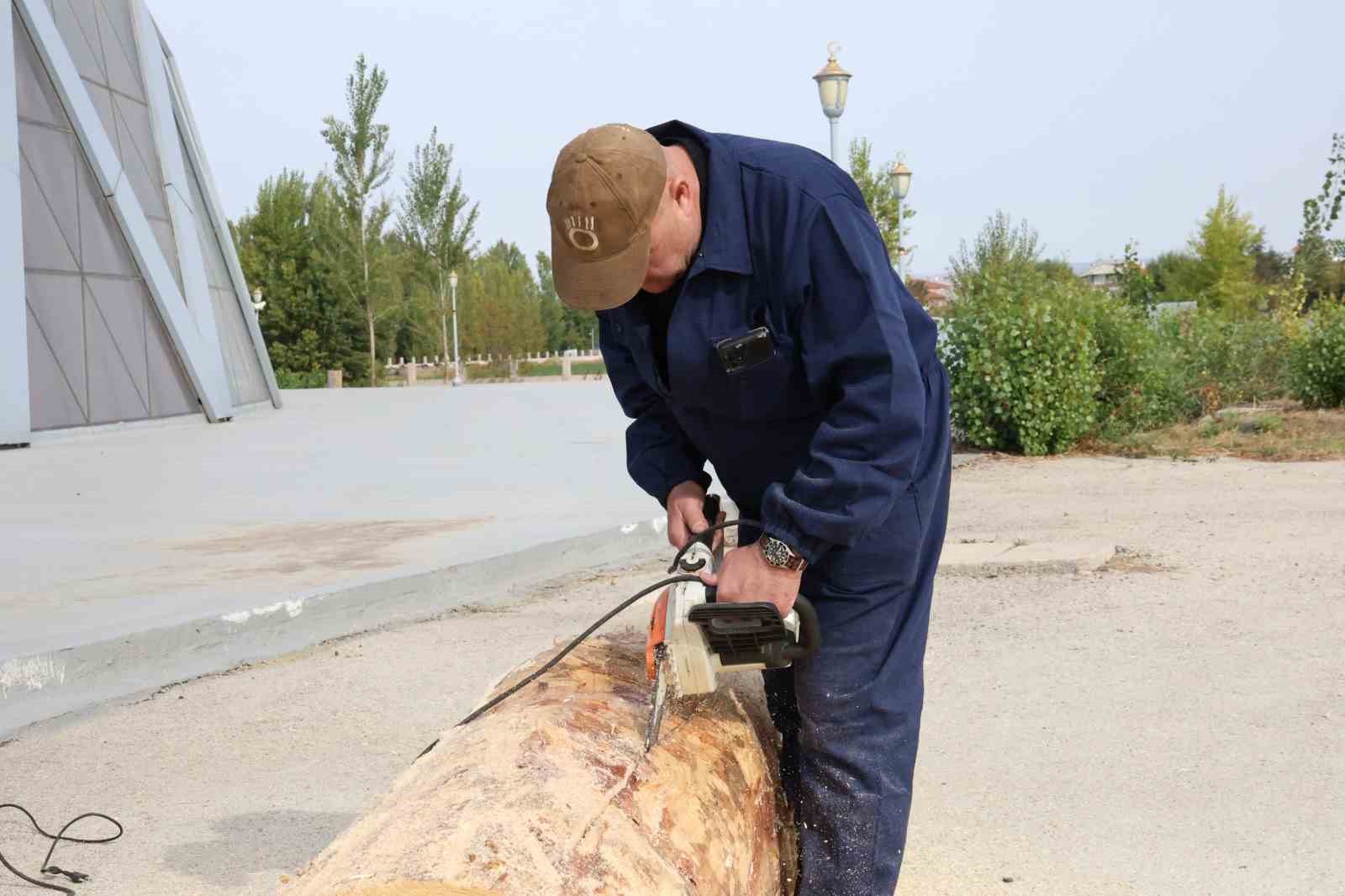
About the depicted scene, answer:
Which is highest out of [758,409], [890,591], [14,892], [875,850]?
[758,409]

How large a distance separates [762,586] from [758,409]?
394mm

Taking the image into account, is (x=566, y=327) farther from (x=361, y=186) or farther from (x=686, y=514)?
(x=686, y=514)

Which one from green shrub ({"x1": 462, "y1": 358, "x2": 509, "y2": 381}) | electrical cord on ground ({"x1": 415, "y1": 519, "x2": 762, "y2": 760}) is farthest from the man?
green shrub ({"x1": 462, "y1": 358, "x2": 509, "y2": 381})

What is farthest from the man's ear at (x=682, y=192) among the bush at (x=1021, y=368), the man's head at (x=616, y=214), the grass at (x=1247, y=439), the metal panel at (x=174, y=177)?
the metal panel at (x=174, y=177)

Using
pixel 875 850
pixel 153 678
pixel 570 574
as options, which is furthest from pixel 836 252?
pixel 570 574

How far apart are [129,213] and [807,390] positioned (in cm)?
1723

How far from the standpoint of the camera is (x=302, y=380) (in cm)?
4341

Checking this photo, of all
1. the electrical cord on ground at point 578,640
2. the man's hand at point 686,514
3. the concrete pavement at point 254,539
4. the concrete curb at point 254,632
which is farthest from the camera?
the concrete pavement at point 254,539

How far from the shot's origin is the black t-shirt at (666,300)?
268 centimetres

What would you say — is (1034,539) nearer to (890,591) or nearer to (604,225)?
(890,591)

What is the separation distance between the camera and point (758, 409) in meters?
2.73

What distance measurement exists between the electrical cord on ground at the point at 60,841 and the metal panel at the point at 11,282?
38.7ft

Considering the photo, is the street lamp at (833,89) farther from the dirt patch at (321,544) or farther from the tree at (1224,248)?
the tree at (1224,248)

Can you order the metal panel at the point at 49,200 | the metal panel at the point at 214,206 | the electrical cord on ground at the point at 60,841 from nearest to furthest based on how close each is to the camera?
the electrical cord on ground at the point at 60,841, the metal panel at the point at 49,200, the metal panel at the point at 214,206
